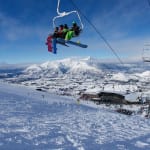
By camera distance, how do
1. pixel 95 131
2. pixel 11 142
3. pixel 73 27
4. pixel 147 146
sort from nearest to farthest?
pixel 11 142
pixel 147 146
pixel 95 131
pixel 73 27

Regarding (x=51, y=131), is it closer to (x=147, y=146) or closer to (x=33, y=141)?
(x=33, y=141)

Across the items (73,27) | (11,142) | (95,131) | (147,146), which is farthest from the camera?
(73,27)

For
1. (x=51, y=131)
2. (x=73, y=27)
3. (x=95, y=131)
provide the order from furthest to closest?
(x=73, y=27), (x=95, y=131), (x=51, y=131)

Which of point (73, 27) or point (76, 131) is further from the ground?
point (73, 27)

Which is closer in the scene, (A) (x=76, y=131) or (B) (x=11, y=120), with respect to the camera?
(A) (x=76, y=131)

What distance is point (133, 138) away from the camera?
12.8 meters

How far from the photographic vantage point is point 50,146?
9.86 metres

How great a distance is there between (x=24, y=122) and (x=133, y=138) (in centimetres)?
528

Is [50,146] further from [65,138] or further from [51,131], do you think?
[51,131]

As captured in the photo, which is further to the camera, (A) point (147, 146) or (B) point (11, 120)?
(B) point (11, 120)

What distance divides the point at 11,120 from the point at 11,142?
4.54 meters

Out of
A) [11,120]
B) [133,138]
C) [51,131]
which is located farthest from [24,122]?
[133,138]

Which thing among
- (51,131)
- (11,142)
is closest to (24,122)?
(51,131)

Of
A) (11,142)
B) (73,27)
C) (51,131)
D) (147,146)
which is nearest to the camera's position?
(11,142)
